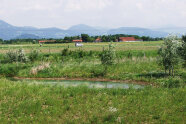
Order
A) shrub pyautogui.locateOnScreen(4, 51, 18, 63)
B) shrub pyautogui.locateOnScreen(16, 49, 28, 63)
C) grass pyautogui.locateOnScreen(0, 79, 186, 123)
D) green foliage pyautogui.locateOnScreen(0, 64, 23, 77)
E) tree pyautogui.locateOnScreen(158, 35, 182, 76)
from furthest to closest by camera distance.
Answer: shrub pyautogui.locateOnScreen(4, 51, 18, 63) < shrub pyautogui.locateOnScreen(16, 49, 28, 63) < green foliage pyautogui.locateOnScreen(0, 64, 23, 77) < tree pyautogui.locateOnScreen(158, 35, 182, 76) < grass pyautogui.locateOnScreen(0, 79, 186, 123)

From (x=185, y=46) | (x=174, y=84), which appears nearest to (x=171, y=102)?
(x=174, y=84)

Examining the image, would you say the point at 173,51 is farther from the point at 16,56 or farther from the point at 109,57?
the point at 16,56

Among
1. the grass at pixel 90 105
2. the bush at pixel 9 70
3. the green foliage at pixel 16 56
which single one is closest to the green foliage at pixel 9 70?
the bush at pixel 9 70

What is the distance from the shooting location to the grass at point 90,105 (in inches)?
489

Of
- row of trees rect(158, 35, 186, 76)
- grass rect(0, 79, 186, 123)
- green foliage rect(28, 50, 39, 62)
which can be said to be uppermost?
row of trees rect(158, 35, 186, 76)

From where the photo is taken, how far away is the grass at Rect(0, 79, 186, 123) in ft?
40.7

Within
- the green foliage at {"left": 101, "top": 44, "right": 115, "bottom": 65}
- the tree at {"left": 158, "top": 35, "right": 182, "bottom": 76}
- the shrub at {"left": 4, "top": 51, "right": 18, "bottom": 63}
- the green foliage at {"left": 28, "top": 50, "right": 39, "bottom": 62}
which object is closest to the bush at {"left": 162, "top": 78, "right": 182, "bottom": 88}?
the tree at {"left": 158, "top": 35, "right": 182, "bottom": 76}

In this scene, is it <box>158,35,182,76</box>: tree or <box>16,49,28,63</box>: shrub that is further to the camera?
<box>16,49,28,63</box>: shrub

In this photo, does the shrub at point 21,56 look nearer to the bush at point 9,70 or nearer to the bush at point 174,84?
the bush at point 9,70

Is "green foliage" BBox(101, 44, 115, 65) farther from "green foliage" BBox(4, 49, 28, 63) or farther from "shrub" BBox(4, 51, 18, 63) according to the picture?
"shrub" BBox(4, 51, 18, 63)

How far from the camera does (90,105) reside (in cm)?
1449

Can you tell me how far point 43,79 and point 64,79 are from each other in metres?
2.96

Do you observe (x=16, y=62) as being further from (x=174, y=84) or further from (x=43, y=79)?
(x=174, y=84)

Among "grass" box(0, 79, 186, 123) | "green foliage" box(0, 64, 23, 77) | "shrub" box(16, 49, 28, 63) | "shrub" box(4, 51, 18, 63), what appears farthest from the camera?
"shrub" box(4, 51, 18, 63)
